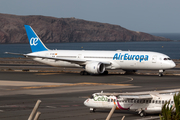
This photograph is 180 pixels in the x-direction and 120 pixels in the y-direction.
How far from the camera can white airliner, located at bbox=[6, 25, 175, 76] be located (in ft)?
181

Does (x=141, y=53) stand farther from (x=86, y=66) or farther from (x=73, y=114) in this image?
(x=73, y=114)

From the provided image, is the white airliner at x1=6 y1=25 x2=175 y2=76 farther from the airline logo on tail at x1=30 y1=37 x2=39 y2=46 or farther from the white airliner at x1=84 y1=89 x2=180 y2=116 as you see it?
the white airliner at x1=84 y1=89 x2=180 y2=116

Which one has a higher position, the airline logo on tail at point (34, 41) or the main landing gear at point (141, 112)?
the airline logo on tail at point (34, 41)

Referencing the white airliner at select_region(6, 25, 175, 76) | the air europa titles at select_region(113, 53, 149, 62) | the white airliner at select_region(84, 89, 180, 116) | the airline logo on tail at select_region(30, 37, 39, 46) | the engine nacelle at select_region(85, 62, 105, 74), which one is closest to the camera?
the white airliner at select_region(84, 89, 180, 116)

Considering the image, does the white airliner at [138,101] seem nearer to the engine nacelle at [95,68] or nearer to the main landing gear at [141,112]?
the main landing gear at [141,112]

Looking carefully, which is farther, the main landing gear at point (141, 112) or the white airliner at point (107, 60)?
the white airliner at point (107, 60)

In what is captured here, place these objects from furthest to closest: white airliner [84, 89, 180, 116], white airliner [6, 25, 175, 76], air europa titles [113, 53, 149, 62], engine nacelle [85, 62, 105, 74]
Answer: engine nacelle [85, 62, 105, 74]
air europa titles [113, 53, 149, 62]
white airliner [6, 25, 175, 76]
white airliner [84, 89, 180, 116]

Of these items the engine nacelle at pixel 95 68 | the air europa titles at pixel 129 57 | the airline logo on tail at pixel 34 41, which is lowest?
the engine nacelle at pixel 95 68

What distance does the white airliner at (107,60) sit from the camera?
181 feet

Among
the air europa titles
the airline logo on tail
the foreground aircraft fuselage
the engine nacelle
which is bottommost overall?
the engine nacelle

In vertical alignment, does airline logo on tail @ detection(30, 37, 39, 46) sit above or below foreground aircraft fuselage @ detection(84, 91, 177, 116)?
above

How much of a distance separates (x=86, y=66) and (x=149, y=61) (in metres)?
10.8

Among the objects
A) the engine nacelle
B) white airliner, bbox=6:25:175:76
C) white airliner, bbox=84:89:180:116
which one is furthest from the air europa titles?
white airliner, bbox=84:89:180:116

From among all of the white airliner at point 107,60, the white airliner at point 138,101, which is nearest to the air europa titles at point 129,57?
the white airliner at point 107,60
